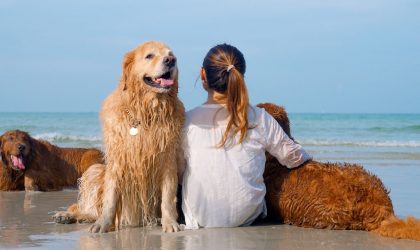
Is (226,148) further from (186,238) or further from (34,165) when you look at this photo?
(34,165)

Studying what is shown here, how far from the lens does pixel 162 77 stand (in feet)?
18.6

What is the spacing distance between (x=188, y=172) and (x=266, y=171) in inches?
32.5

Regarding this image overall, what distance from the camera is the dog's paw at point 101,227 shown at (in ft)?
18.8

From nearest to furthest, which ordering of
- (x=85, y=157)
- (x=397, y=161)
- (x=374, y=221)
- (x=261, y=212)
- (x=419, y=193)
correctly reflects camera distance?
(x=374, y=221) < (x=261, y=212) < (x=419, y=193) < (x=85, y=157) < (x=397, y=161)

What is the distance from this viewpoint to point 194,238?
5.43 meters

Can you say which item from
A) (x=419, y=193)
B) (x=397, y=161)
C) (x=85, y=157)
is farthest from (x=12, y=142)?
(x=397, y=161)

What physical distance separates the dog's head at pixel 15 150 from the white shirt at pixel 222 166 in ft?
16.1

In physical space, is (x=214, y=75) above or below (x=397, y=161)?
above

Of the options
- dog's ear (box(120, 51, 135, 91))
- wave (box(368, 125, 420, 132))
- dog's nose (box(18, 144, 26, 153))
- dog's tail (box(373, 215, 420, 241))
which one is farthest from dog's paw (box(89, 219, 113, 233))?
wave (box(368, 125, 420, 132))

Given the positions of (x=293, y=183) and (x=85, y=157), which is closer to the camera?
(x=293, y=183)

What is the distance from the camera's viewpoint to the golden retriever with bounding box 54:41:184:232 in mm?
5707

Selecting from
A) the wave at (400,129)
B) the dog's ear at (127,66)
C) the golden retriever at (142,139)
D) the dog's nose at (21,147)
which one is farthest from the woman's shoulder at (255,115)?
the wave at (400,129)

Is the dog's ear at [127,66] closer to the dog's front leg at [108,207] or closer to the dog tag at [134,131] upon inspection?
the dog tag at [134,131]

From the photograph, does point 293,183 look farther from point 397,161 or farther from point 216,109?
point 397,161
